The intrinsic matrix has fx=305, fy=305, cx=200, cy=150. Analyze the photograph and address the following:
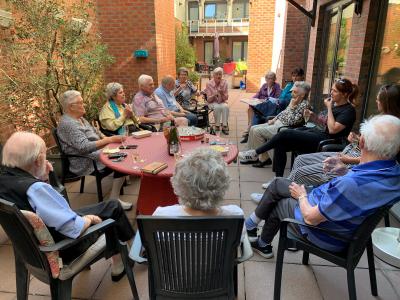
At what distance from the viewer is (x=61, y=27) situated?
368 centimetres

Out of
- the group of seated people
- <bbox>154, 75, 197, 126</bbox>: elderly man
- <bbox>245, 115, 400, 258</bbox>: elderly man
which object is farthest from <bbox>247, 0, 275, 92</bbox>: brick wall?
<bbox>245, 115, 400, 258</bbox>: elderly man

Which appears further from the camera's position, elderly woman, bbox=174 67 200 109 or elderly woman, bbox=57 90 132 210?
elderly woman, bbox=174 67 200 109

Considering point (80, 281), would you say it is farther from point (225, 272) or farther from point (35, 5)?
point (35, 5)

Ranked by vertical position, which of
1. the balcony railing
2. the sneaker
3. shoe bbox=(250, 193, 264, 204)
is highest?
the balcony railing

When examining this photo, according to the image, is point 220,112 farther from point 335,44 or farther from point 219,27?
point 219,27

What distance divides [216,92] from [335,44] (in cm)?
212

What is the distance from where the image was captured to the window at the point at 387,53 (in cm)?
320

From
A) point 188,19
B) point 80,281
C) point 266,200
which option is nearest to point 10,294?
point 80,281

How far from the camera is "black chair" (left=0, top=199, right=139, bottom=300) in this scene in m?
1.37

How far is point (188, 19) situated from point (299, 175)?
22.5m

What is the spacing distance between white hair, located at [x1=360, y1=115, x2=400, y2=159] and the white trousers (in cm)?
402

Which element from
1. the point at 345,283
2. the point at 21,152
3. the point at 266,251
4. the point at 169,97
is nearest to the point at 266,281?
the point at 266,251

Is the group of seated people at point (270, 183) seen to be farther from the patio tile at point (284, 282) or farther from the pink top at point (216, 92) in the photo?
the pink top at point (216, 92)

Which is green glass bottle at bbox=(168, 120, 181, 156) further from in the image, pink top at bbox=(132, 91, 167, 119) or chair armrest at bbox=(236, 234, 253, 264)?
pink top at bbox=(132, 91, 167, 119)
